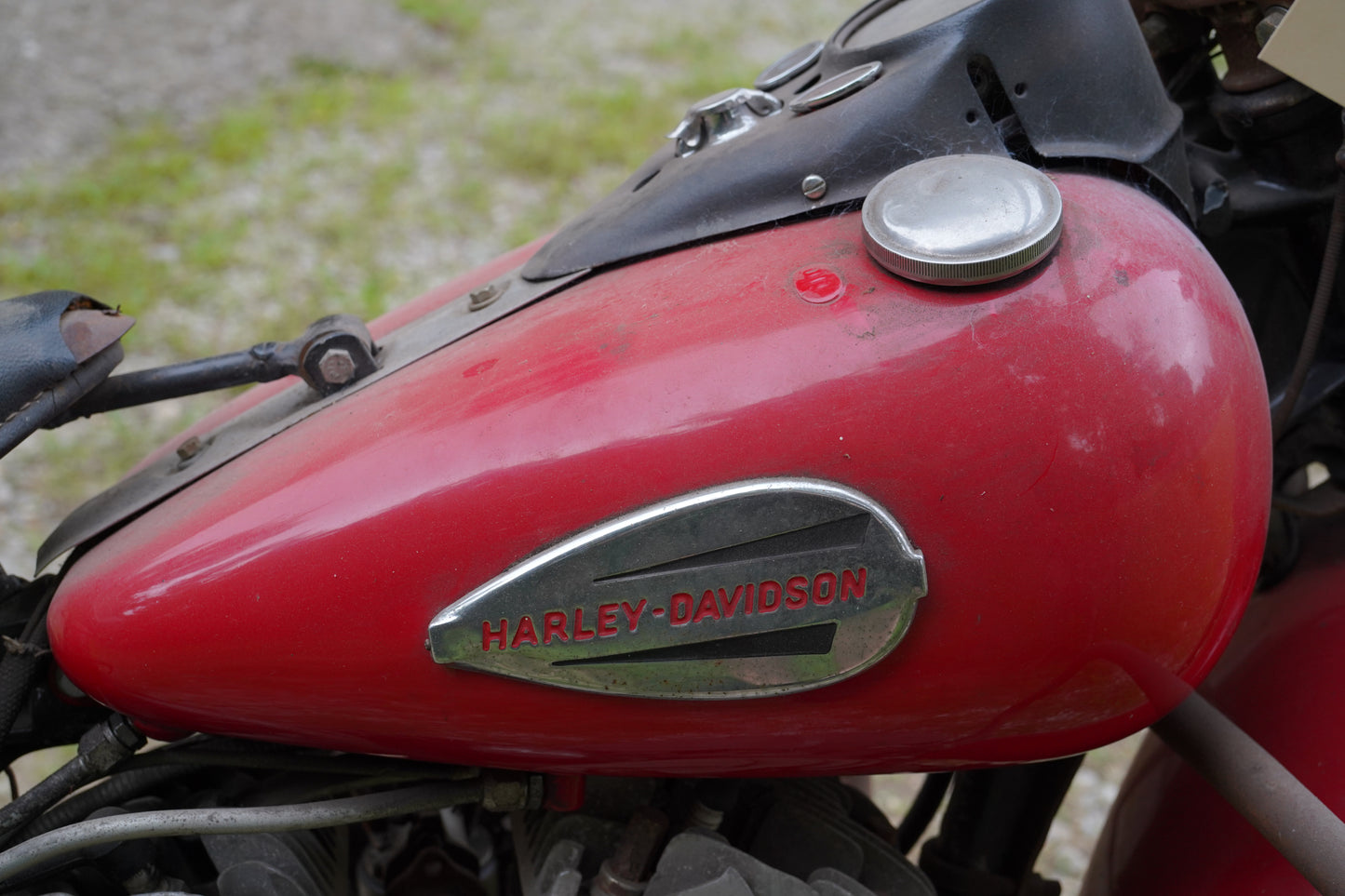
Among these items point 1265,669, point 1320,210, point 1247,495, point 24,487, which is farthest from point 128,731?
point 24,487

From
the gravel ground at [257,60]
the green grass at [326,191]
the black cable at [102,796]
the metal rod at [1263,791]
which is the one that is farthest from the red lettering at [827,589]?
the gravel ground at [257,60]

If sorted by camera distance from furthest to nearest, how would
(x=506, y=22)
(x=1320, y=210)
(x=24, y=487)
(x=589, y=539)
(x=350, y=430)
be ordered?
(x=506, y=22), (x=24, y=487), (x=1320, y=210), (x=350, y=430), (x=589, y=539)

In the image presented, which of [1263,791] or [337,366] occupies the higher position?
[337,366]

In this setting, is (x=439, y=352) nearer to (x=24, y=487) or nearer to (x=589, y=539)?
(x=589, y=539)

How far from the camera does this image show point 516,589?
858 millimetres

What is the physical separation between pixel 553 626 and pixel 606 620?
4cm

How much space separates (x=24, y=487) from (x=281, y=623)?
7.27ft

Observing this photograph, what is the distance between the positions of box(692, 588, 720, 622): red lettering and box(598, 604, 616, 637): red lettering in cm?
6

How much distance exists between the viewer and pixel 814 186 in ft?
3.22

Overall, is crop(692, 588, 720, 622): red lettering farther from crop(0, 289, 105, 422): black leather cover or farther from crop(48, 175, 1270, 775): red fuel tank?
crop(0, 289, 105, 422): black leather cover

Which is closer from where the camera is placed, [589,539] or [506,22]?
[589,539]

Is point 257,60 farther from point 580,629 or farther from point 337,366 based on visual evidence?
point 580,629

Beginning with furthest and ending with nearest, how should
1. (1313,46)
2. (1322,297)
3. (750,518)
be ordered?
(1322,297)
(1313,46)
(750,518)

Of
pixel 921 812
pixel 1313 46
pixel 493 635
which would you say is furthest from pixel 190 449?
pixel 1313 46
